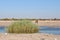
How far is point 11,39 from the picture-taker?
14164 mm

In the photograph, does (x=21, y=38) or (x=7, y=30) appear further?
(x=7, y=30)

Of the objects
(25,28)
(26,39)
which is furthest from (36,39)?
(25,28)

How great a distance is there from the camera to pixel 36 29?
19.6 metres

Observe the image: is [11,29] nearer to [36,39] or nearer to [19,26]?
[19,26]

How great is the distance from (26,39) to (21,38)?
60 centimetres

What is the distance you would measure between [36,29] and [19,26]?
152cm

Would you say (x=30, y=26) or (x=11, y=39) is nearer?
(x=11, y=39)

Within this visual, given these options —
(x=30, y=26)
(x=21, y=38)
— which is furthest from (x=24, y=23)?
(x=21, y=38)

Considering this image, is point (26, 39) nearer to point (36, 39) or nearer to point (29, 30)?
point (36, 39)

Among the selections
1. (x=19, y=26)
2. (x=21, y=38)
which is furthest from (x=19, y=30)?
(x=21, y=38)

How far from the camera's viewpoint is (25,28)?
18734mm

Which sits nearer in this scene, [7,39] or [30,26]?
[7,39]

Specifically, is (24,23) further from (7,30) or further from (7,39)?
(7,39)

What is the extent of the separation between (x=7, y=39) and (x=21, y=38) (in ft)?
2.98
